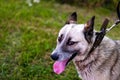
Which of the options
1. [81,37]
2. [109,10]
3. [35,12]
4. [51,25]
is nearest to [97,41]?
[81,37]

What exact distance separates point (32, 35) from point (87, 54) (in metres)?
2.77

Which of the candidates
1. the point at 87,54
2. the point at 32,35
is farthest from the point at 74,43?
the point at 32,35

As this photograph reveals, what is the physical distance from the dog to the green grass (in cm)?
114

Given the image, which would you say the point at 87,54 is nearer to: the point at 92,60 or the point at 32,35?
the point at 92,60

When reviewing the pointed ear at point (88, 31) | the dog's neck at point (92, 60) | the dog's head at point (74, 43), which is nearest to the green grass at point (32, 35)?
the dog's neck at point (92, 60)

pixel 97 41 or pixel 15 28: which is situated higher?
pixel 97 41

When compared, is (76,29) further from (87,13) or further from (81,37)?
(87,13)

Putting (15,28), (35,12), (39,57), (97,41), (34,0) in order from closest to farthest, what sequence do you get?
1. (97,41)
2. (39,57)
3. (15,28)
4. (35,12)
5. (34,0)

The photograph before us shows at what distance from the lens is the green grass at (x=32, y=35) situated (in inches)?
225

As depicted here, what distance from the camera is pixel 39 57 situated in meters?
6.22

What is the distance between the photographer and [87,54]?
14.4 ft

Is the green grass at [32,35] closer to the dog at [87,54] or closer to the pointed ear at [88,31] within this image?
the dog at [87,54]

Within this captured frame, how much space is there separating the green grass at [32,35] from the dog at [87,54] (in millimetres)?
1142

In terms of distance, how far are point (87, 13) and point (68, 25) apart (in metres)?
4.10
